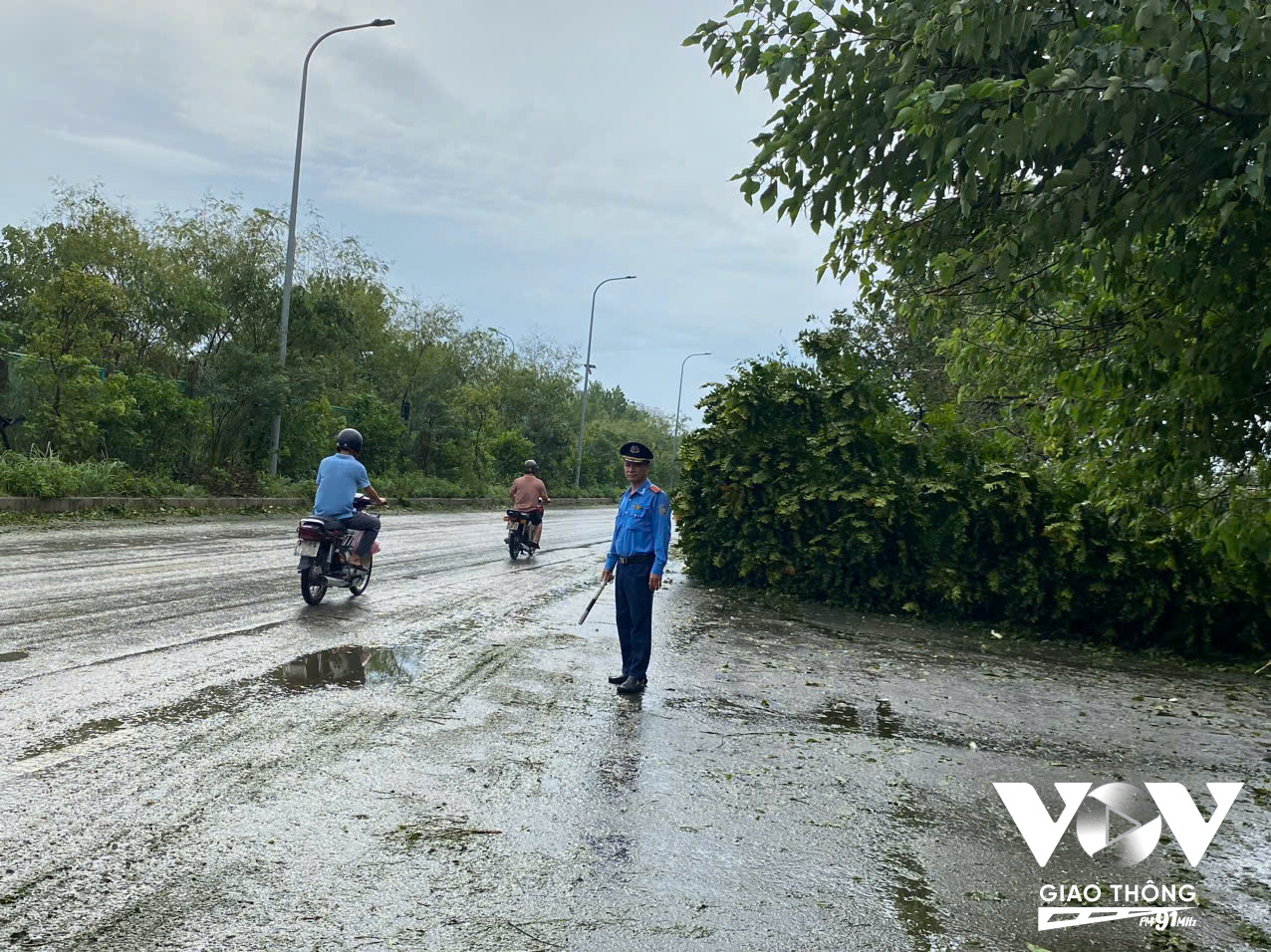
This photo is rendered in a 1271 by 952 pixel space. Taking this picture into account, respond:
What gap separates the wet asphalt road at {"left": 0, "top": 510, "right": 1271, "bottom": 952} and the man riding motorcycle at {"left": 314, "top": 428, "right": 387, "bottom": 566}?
800 mm

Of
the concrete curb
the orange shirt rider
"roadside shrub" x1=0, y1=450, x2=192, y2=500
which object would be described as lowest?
the concrete curb

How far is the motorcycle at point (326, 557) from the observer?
35.5 feet

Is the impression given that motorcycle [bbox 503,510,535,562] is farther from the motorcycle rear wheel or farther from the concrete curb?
the concrete curb

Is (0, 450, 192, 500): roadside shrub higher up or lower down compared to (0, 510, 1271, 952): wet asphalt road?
higher up

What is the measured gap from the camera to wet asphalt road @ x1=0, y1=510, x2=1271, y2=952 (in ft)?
12.8

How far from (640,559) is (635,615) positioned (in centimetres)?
46

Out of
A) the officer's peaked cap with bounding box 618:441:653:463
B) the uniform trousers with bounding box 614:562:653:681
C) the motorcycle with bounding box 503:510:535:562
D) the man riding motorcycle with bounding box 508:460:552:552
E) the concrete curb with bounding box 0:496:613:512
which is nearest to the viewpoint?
the uniform trousers with bounding box 614:562:653:681

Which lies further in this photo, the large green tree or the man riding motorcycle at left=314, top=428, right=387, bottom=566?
the man riding motorcycle at left=314, top=428, right=387, bottom=566

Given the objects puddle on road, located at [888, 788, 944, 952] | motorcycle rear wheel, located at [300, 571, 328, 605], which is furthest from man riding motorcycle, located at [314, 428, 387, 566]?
puddle on road, located at [888, 788, 944, 952]

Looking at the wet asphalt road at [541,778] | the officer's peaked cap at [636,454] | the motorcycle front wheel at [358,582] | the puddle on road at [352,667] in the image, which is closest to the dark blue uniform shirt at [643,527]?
the officer's peaked cap at [636,454]

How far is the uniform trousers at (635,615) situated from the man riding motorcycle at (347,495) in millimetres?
4052

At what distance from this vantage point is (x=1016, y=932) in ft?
13.3

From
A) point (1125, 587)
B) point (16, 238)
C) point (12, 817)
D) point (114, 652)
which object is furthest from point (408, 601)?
point (16, 238)

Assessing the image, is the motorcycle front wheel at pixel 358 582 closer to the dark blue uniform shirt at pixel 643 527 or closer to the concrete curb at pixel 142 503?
the dark blue uniform shirt at pixel 643 527
